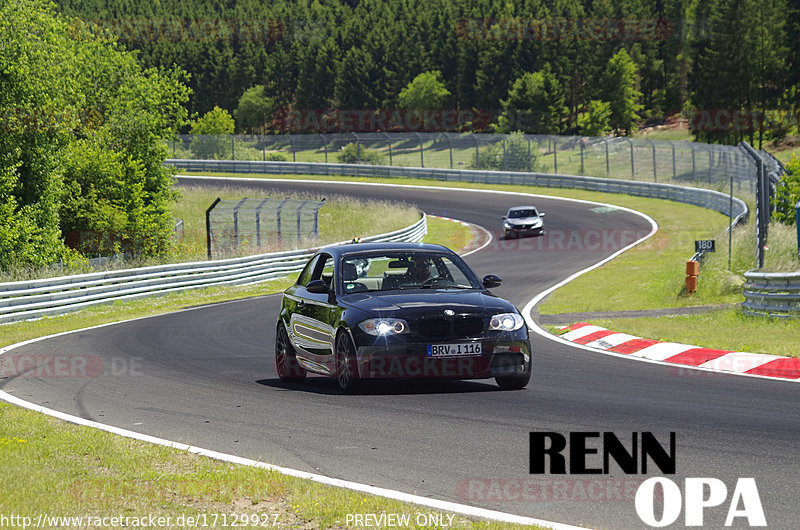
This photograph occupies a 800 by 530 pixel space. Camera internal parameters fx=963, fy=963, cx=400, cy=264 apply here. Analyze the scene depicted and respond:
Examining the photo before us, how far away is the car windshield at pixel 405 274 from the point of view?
408 inches

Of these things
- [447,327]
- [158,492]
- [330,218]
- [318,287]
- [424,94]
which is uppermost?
[424,94]

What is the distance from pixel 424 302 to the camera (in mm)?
9562

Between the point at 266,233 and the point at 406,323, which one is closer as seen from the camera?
the point at 406,323

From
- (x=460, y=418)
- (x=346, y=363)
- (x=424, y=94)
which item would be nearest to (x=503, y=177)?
(x=346, y=363)

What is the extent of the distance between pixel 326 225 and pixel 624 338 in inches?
1361

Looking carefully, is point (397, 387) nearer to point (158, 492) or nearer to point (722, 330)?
point (158, 492)

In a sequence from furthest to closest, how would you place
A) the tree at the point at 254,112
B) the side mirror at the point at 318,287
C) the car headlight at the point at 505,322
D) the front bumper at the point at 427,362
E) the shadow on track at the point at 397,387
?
1. the tree at the point at 254,112
2. the side mirror at the point at 318,287
3. the shadow on track at the point at 397,387
4. the car headlight at the point at 505,322
5. the front bumper at the point at 427,362

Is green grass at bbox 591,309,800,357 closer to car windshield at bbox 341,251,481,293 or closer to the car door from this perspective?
car windshield at bbox 341,251,481,293

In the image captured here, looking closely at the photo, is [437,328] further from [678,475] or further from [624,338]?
[624,338]

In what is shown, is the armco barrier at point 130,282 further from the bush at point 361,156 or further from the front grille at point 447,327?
the bush at point 361,156

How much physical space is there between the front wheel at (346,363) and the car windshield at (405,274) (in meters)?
0.79

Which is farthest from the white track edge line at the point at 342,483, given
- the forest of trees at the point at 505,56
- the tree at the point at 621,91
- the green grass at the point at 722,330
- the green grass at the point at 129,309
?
the tree at the point at 621,91

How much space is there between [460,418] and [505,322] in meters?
1.56

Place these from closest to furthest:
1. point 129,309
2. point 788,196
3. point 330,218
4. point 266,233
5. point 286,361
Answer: point 286,361, point 129,309, point 788,196, point 266,233, point 330,218
